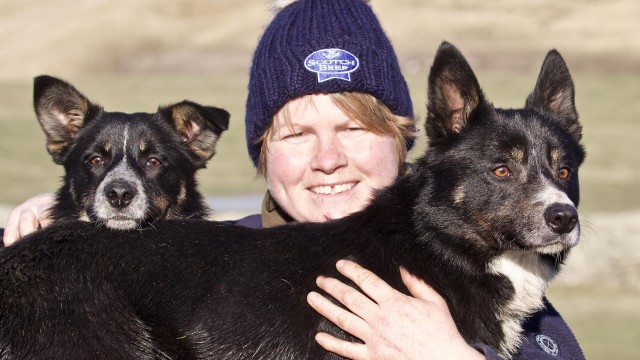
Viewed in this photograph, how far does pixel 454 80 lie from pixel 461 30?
37872 mm

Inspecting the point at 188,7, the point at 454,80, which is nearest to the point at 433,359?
the point at 454,80

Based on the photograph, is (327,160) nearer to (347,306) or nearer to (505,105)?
(347,306)

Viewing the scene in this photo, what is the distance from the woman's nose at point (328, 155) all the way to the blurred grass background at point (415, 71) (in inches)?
45.6

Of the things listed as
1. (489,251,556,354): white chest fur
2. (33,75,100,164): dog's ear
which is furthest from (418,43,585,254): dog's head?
(33,75,100,164): dog's ear

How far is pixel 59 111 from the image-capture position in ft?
17.5

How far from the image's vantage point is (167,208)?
199 inches

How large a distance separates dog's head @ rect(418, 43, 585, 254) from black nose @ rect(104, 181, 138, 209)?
1.50m

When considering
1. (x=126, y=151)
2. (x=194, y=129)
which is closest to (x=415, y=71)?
(x=194, y=129)

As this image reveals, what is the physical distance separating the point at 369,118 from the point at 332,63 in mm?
335

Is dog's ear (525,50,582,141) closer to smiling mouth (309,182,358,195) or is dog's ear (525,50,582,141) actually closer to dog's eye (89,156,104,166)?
smiling mouth (309,182,358,195)

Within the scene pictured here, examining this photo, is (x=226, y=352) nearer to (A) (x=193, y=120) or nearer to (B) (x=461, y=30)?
(A) (x=193, y=120)

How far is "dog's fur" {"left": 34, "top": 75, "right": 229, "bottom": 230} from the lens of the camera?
16.2 ft

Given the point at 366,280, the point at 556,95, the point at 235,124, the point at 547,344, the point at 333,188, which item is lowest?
the point at 235,124

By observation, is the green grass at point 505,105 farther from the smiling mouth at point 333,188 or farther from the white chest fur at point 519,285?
the white chest fur at point 519,285
